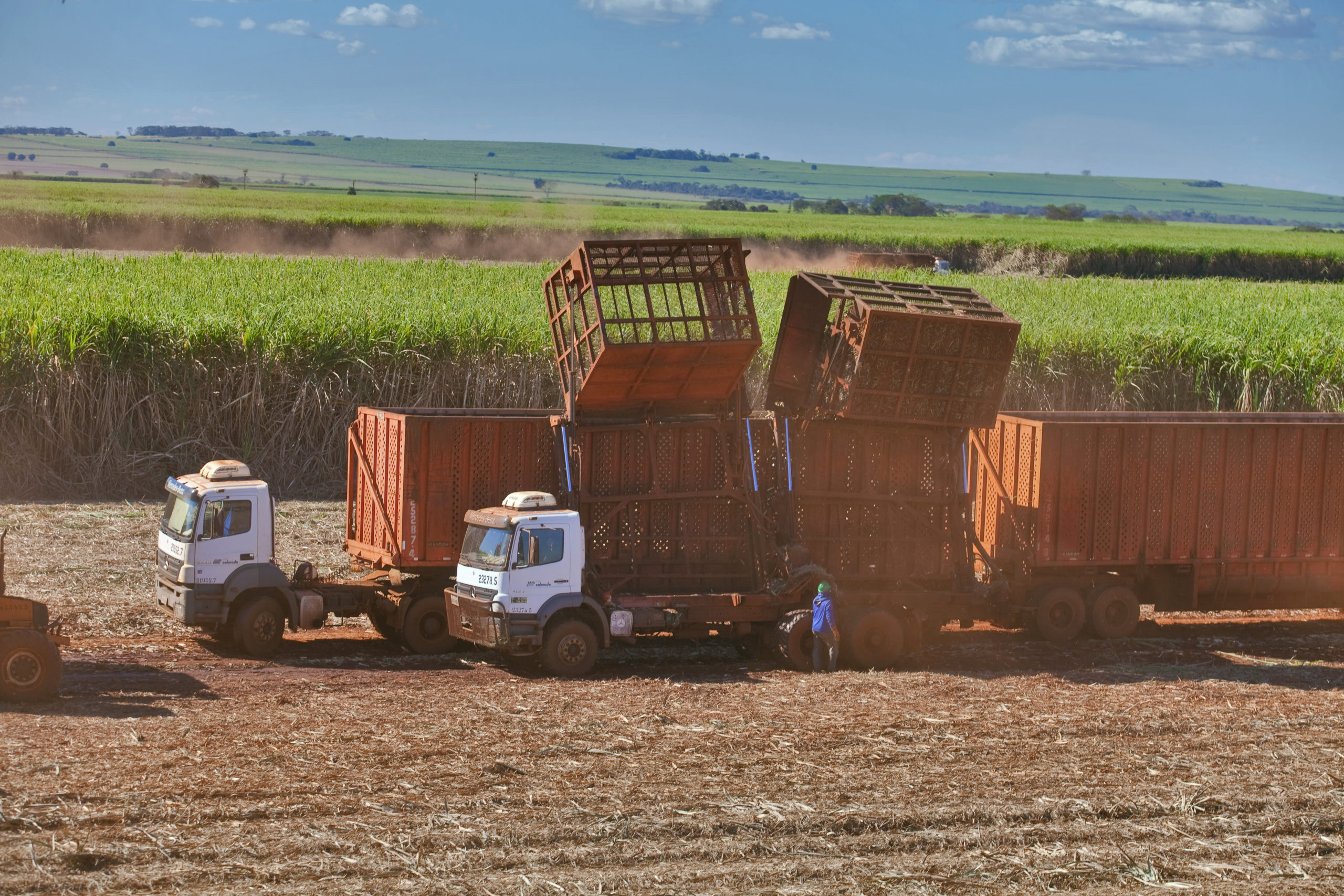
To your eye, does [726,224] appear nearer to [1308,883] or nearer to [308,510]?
[308,510]

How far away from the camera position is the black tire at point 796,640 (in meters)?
16.1

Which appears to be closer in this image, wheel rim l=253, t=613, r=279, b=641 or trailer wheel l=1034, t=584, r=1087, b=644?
wheel rim l=253, t=613, r=279, b=641

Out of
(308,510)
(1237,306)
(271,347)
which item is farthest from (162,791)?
(1237,306)

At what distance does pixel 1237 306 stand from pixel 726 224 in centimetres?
5833

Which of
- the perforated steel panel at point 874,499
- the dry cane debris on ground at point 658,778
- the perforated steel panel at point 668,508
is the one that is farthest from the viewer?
the perforated steel panel at point 874,499

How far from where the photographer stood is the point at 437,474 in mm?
16438

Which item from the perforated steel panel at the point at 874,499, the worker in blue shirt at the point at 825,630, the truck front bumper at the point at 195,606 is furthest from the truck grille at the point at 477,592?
the perforated steel panel at the point at 874,499

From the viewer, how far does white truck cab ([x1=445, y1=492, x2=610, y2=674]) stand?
49.6 ft

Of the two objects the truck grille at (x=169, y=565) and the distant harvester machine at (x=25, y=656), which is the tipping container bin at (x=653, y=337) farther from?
the distant harvester machine at (x=25, y=656)

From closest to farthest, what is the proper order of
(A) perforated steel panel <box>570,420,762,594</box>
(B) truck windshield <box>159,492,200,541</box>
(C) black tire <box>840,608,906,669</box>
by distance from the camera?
(B) truck windshield <box>159,492,200,541</box> < (C) black tire <box>840,608,906,669</box> < (A) perforated steel panel <box>570,420,762,594</box>

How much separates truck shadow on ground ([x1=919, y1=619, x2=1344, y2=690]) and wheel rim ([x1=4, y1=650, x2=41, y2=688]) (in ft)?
31.4

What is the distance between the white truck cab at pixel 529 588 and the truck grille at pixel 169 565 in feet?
10.5

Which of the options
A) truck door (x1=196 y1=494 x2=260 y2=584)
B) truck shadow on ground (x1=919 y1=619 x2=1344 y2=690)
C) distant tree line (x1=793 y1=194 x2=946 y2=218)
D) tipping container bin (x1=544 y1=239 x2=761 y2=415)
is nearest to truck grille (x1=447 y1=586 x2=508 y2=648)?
truck door (x1=196 y1=494 x2=260 y2=584)

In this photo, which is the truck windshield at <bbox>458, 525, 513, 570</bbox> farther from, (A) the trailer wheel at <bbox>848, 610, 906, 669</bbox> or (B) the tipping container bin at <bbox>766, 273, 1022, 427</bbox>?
(B) the tipping container bin at <bbox>766, 273, 1022, 427</bbox>
